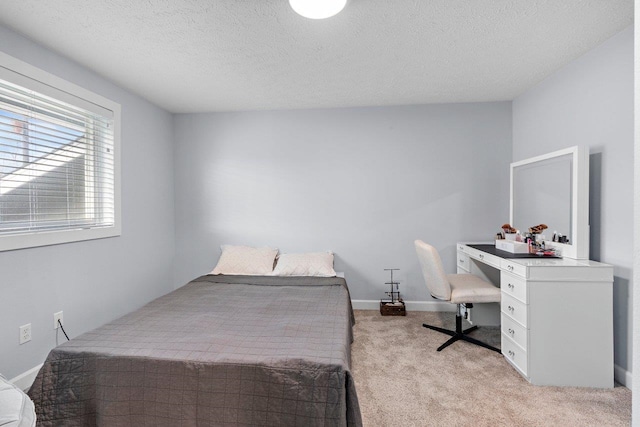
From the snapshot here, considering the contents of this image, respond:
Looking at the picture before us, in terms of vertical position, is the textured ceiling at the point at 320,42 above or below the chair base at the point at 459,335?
above

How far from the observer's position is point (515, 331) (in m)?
2.36

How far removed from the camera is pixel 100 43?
225cm

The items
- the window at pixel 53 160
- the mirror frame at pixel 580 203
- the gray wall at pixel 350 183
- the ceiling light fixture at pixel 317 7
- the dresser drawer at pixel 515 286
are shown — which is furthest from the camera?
the gray wall at pixel 350 183

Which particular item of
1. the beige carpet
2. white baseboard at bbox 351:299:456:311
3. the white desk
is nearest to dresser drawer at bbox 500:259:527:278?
the white desk

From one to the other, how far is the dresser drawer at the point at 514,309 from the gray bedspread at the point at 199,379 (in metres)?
1.36

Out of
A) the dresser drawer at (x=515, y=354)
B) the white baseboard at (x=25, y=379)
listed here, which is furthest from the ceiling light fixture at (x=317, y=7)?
the white baseboard at (x=25, y=379)

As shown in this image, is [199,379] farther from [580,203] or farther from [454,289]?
[580,203]

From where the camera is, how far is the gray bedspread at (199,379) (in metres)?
1.48

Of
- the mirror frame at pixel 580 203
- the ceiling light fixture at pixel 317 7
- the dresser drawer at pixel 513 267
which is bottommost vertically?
the dresser drawer at pixel 513 267

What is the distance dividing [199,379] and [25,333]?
1.56 metres

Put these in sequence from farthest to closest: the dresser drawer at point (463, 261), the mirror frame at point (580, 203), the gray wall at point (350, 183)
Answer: the gray wall at point (350, 183)
the dresser drawer at point (463, 261)
the mirror frame at point (580, 203)

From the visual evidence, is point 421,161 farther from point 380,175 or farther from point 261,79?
point 261,79

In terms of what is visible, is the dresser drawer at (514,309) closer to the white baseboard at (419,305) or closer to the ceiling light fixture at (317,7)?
the white baseboard at (419,305)

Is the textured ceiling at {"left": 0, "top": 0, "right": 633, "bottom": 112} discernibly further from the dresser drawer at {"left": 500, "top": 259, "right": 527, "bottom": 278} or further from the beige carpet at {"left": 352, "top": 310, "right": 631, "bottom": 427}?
the beige carpet at {"left": 352, "top": 310, "right": 631, "bottom": 427}
